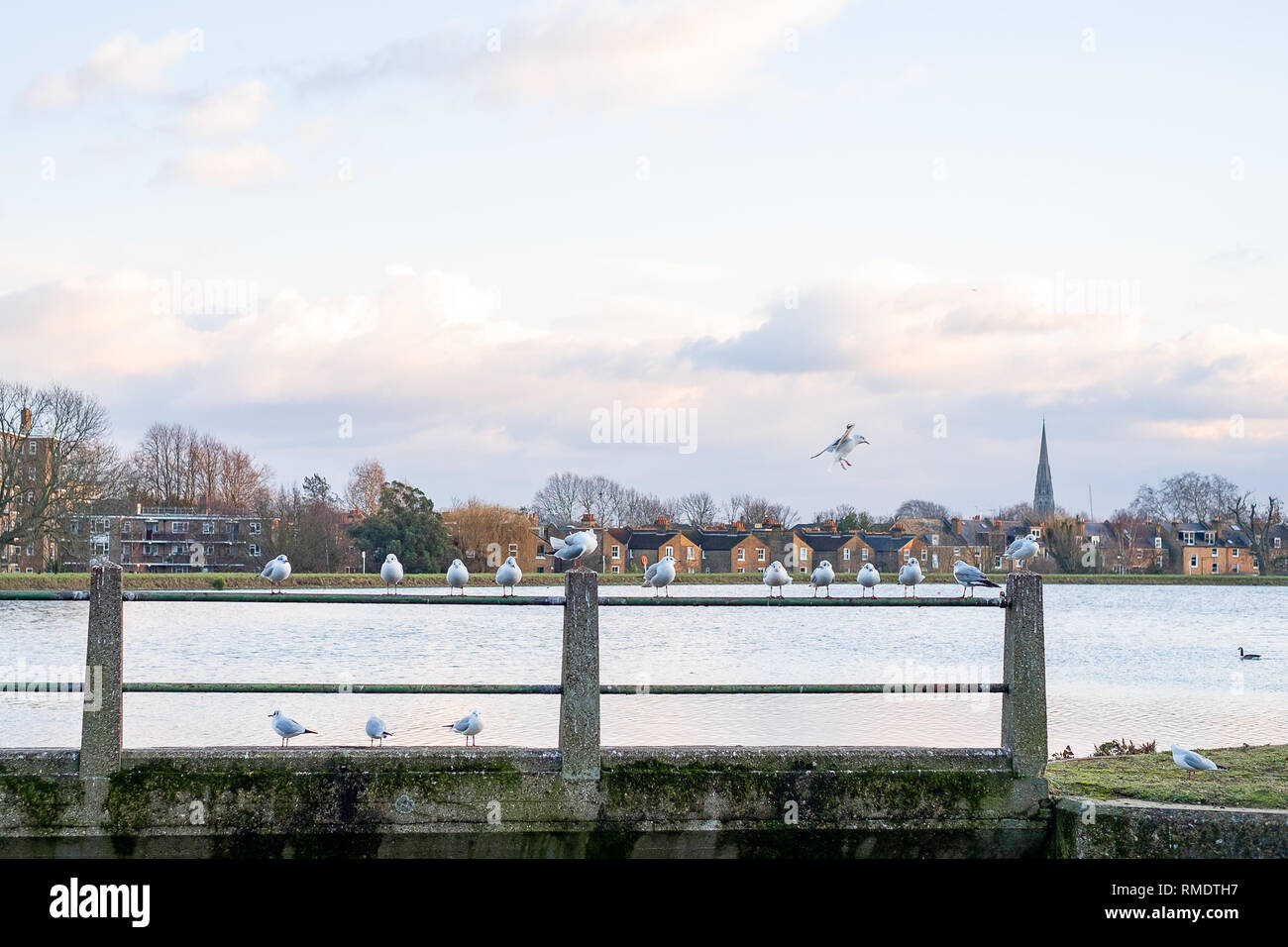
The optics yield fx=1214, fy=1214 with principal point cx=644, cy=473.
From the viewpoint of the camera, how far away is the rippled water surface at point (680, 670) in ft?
63.0

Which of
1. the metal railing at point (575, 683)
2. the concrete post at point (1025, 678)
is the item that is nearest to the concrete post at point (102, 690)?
the metal railing at point (575, 683)

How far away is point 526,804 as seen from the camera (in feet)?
20.3

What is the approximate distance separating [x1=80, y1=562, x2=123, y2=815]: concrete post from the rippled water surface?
0.64 m

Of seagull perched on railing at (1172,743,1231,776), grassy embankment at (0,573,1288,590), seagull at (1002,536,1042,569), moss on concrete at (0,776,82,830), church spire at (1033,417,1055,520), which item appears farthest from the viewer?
church spire at (1033,417,1055,520)

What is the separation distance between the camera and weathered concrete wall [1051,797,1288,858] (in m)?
6.05

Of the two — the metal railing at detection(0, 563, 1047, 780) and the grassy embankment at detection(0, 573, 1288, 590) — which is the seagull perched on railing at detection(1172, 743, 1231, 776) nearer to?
the metal railing at detection(0, 563, 1047, 780)

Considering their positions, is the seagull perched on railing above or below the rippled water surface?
above

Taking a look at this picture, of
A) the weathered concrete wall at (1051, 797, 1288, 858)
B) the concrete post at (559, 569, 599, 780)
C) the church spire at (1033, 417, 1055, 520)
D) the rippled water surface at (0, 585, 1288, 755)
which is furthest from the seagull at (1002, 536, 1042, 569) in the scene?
the church spire at (1033, 417, 1055, 520)

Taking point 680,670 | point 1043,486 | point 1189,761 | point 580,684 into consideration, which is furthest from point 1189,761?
point 1043,486

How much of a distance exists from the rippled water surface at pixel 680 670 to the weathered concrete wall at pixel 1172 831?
9.21 feet

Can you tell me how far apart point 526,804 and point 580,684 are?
2.18 ft

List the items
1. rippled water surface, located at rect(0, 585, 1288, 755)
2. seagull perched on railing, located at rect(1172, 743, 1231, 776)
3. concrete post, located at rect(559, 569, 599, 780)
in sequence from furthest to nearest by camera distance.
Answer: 1. rippled water surface, located at rect(0, 585, 1288, 755)
2. seagull perched on railing, located at rect(1172, 743, 1231, 776)
3. concrete post, located at rect(559, 569, 599, 780)

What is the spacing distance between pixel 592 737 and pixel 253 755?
171 centimetres

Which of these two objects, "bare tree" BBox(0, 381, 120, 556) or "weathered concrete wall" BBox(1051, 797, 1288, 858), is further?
"bare tree" BBox(0, 381, 120, 556)
